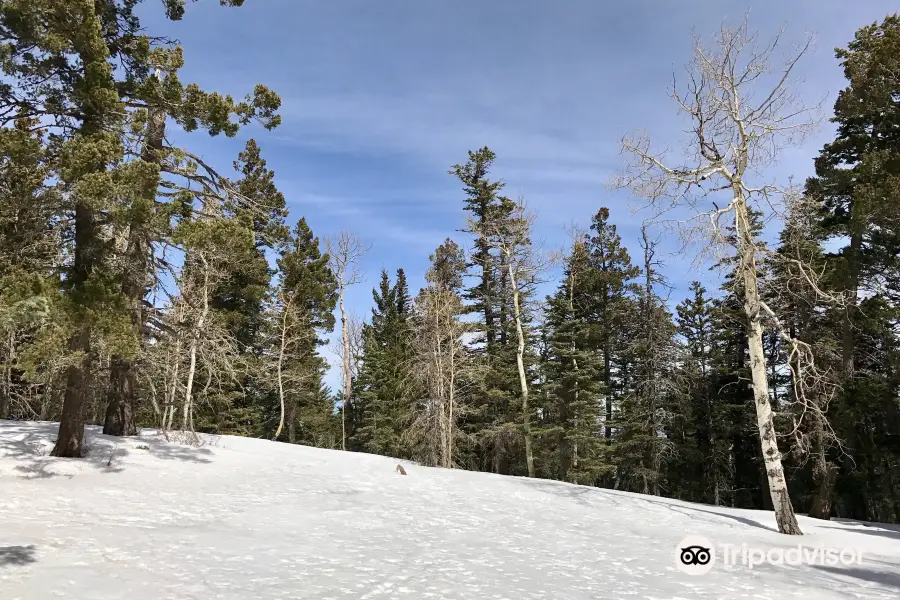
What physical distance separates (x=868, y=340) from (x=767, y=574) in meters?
18.4

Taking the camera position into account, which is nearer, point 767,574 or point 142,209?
point 767,574

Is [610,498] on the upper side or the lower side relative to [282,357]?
lower

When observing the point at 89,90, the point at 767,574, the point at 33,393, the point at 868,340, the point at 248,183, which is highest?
the point at 248,183

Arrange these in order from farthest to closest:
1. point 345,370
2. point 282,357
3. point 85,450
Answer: point 345,370 → point 282,357 → point 85,450

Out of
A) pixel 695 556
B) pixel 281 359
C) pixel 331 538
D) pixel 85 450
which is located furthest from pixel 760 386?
pixel 281 359

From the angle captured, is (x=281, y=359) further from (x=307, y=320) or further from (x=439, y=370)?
(x=439, y=370)

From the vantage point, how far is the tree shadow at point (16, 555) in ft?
16.4

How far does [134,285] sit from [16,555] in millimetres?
7875

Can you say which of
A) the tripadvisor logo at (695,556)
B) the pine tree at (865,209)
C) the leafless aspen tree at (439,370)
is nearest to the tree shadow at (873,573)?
the tripadvisor logo at (695,556)

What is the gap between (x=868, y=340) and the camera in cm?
2036

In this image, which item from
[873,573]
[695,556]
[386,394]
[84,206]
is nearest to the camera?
[873,573]

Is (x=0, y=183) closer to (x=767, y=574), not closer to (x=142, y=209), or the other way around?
(x=142, y=209)

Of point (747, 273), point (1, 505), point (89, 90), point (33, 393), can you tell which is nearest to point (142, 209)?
point (89, 90)

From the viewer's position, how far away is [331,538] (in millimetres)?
7688
